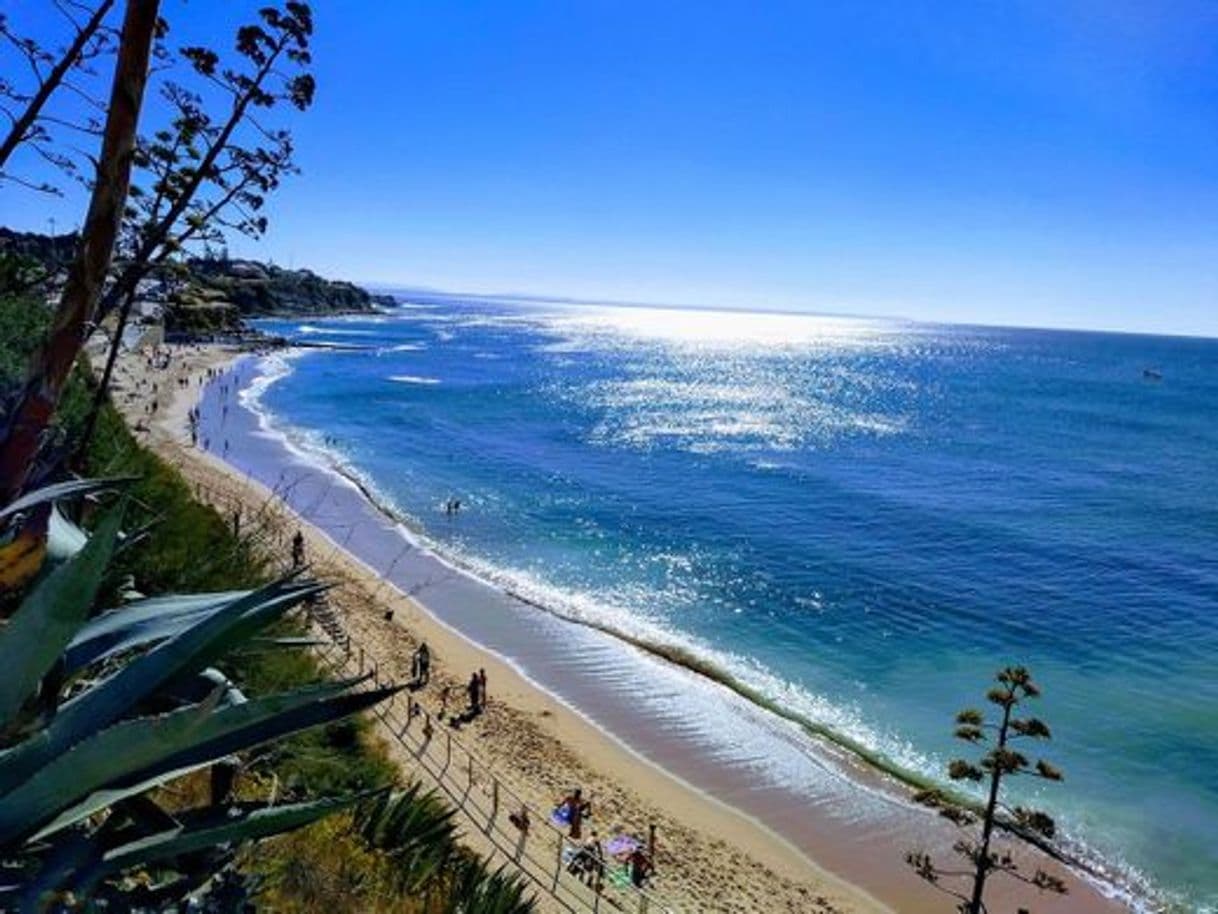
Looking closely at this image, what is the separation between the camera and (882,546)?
119 ft

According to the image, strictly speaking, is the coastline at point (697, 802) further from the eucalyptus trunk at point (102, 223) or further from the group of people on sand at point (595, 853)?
the eucalyptus trunk at point (102, 223)

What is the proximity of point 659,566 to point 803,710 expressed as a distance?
35.5 feet

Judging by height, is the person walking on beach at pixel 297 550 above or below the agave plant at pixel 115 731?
below

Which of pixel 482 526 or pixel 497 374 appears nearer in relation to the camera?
pixel 482 526

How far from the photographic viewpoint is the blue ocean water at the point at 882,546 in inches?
880

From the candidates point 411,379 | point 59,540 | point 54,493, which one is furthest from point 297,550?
point 411,379

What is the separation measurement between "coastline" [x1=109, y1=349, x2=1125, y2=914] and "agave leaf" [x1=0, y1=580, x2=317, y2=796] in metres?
9.24

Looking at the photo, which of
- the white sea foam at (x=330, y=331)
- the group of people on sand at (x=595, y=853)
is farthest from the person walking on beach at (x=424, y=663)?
the white sea foam at (x=330, y=331)

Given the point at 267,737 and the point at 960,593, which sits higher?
the point at 267,737

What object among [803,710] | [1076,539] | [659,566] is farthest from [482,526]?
[1076,539]

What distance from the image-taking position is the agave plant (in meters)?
2.35

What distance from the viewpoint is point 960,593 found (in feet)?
104

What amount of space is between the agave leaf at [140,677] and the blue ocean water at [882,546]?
61.3 feet

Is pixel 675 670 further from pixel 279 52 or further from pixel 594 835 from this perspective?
pixel 279 52
